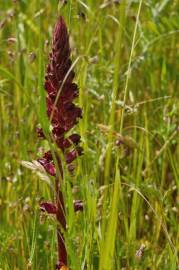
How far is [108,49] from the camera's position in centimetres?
374

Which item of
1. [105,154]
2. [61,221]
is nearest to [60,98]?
[61,221]

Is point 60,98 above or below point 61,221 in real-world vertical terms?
above

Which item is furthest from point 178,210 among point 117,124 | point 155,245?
point 117,124

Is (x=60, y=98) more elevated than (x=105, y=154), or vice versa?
(x=60, y=98)

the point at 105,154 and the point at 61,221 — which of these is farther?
the point at 105,154

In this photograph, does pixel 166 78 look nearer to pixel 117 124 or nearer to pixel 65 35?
pixel 117 124

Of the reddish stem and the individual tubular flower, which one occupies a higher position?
the individual tubular flower

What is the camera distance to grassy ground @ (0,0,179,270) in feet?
5.84

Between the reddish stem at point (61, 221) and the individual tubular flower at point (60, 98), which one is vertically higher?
the individual tubular flower at point (60, 98)

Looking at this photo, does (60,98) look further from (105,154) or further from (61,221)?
(105,154)

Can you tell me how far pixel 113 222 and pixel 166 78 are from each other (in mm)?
1802

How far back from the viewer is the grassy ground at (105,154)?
1.78 m

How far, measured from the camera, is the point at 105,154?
2482mm

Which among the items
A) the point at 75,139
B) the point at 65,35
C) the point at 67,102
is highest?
the point at 65,35
